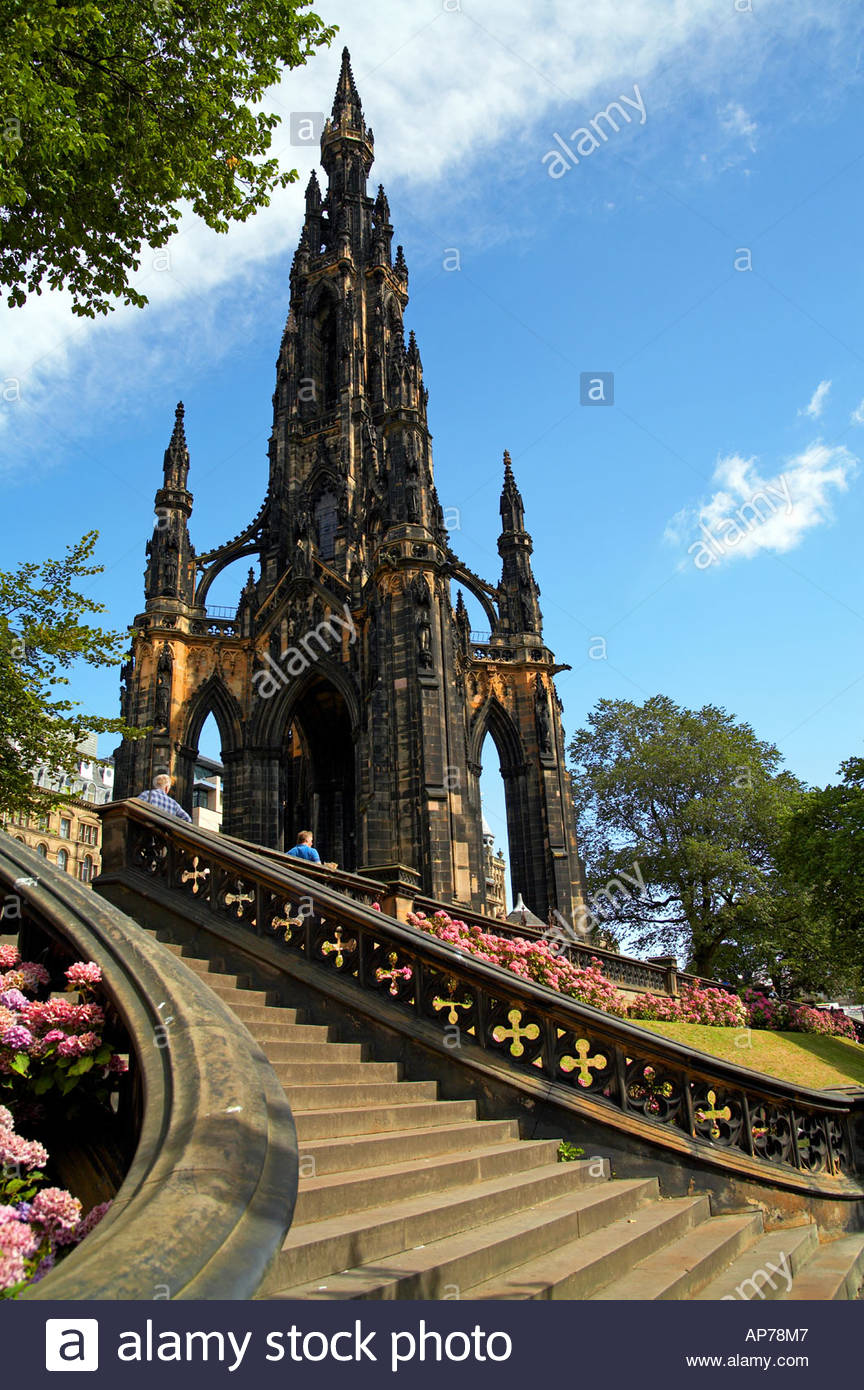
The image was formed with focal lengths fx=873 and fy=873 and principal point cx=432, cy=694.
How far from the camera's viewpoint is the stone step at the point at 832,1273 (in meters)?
4.66

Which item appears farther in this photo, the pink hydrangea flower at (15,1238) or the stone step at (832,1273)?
the stone step at (832,1273)

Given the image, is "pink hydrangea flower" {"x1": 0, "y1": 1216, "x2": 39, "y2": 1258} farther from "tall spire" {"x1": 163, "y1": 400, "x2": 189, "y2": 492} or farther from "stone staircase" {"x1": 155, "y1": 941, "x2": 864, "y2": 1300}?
"tall spire" {"x1": 163, "y1": 400, "x2": 189, "y2": 492}

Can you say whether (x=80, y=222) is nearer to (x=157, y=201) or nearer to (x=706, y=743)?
(x=157, y=201)

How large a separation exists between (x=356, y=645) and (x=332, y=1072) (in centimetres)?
2336

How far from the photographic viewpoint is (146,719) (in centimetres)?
2806

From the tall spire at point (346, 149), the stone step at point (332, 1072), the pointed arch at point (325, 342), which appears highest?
the tall spire at point (346, 149)

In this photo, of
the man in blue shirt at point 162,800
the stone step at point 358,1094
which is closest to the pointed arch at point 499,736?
the man in blue shirt at point 162,800

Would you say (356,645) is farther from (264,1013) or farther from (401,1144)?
(401,1144)

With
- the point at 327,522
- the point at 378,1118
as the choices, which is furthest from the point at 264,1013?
the point at 327,522

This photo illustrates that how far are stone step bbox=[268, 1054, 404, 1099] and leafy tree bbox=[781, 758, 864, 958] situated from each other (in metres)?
24.7

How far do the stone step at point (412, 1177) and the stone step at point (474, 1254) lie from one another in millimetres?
351

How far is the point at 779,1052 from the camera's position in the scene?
1725cm

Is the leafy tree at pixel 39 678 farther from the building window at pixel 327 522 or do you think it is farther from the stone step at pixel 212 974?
the building window at pixel 327 522
